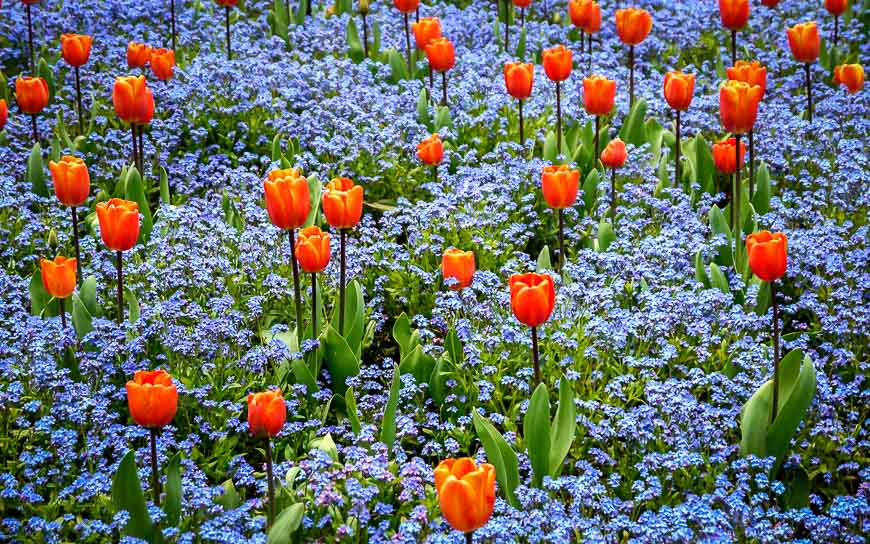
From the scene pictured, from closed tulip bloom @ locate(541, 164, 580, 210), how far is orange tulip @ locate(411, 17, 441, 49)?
1.91m

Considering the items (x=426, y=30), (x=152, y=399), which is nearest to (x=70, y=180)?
(x=152, y=399)

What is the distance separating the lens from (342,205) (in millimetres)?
3689

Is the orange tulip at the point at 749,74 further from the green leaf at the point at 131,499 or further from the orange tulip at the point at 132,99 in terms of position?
the green leaf at the point at 131,499

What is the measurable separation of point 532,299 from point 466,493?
3.01 ft

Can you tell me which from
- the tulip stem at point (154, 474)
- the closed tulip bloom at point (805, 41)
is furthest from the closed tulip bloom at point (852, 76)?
the tulip stem at point (154, 474)

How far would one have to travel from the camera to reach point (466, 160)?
5.12 meters

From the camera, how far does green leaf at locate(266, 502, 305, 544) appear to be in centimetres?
287

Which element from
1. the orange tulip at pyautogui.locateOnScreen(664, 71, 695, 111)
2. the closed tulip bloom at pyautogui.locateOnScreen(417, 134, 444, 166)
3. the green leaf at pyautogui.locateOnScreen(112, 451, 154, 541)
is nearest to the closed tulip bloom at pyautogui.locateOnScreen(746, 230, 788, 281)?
the orange tulip at pyautogui.locateOnScreen(664, 71, 695, 111)

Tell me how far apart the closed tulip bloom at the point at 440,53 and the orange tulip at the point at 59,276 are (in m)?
2.41

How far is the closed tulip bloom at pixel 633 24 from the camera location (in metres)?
5.31

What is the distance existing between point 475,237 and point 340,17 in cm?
319

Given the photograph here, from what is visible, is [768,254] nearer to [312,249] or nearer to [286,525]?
[312,249]

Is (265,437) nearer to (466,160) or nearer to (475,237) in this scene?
(475,237)

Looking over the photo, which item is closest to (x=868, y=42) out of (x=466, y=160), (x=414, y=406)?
(x=466, y=160)
